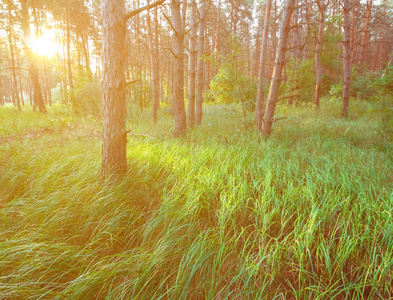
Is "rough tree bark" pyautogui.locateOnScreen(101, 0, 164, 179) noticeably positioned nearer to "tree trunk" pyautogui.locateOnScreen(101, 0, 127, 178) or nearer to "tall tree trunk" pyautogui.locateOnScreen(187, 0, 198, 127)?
"tree trunk" pyautogui.locateOnScreen(101, 0, 127, 178)

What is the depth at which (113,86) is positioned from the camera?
2475 mm

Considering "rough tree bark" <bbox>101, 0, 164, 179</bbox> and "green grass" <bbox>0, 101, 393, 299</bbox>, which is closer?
"green grass" <bbox>0, 101, 393, 299</bbox>

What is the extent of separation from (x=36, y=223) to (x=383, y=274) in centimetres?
298

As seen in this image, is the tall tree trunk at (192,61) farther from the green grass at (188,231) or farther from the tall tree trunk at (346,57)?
the tall tree trunk at (346,57)

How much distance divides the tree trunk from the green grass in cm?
35

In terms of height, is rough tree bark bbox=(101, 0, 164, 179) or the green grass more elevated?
rough tree bark bbox=(101, 0, 164, 179)

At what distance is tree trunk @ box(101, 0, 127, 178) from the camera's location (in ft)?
7.85

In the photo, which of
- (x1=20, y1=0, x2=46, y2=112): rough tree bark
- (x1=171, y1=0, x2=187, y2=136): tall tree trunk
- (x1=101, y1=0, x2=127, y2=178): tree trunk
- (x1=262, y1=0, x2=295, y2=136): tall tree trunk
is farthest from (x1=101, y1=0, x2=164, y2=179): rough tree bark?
(x1=20, y1=0, x2=46, y2=112): rough tree bark

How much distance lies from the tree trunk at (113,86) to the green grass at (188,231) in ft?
1.15

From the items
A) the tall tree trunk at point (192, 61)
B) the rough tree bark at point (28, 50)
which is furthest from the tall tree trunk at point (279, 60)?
the rough tree bark at point (28, 50)

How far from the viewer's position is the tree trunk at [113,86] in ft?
7.85

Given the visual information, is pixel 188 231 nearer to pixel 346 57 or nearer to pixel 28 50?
pixel 346 57

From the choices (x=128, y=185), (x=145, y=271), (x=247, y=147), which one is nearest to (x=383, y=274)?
(x=145, y=271)

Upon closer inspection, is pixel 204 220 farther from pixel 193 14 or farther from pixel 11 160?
pixel 193 14
